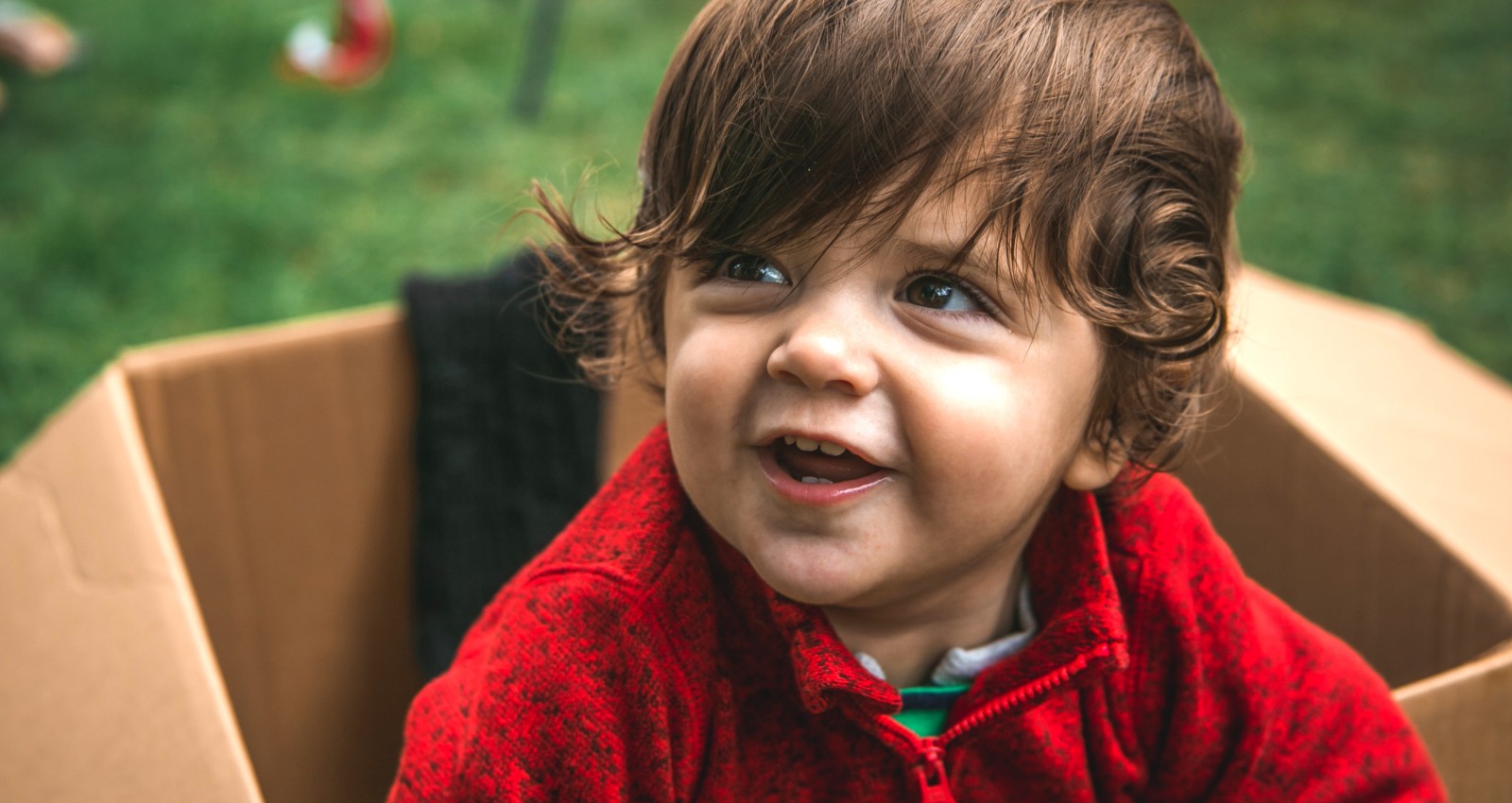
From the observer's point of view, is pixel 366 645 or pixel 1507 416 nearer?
pixel 1507 416

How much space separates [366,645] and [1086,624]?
2.12ft

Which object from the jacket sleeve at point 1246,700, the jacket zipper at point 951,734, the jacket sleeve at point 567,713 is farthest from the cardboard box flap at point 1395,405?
the jacket sleeve at point 567,713

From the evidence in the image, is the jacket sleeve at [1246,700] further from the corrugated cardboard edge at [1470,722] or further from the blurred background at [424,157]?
the blurred background at [424,157]

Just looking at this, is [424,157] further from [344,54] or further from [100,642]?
[100,642]

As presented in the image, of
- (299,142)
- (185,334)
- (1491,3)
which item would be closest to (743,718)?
(185,334)

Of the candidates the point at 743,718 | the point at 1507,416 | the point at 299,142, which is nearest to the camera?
the point at 743,718

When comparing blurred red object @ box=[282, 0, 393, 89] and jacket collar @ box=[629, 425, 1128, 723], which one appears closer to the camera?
jacket collar @ box=[629, 425, 1128, 723]

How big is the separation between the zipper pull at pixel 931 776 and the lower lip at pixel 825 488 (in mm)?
161

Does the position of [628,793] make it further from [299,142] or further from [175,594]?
[299,142]

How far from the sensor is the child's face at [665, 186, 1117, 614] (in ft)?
1.77

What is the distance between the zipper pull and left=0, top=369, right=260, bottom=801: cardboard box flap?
0.31 metres

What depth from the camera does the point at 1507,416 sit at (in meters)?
0.95

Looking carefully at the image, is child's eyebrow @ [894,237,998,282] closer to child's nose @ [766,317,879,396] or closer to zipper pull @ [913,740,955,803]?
child's nose @ [766,317,879,396]

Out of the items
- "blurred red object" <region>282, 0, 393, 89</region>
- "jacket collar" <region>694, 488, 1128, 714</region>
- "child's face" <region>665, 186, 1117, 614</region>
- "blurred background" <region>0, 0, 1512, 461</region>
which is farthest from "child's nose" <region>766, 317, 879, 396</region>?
"blurred red object" <region>282, 0, 393, 89</region>
